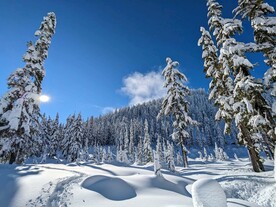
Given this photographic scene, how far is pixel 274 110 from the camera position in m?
11.6

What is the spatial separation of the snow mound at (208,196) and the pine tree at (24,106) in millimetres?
15072

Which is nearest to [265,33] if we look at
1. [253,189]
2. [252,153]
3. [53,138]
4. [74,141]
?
[252,153]

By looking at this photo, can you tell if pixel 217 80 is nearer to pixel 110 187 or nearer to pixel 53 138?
pixel 110 187

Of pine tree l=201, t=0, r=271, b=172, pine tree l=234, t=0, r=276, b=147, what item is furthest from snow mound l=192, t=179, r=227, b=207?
pine tree l=234, t=0, r=276, b=147

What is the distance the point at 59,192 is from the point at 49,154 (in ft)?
184

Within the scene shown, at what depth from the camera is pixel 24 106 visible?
16016 millimetres

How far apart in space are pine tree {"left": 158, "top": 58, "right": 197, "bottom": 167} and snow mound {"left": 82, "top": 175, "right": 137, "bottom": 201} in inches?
539

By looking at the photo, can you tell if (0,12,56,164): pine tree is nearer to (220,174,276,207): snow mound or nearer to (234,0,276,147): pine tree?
(220,174,276,207): snow mound

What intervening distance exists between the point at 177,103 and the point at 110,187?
1565 cm

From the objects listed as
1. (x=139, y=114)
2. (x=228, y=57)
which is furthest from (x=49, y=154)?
(x=139, y=114)

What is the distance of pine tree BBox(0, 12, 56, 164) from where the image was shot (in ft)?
49.4

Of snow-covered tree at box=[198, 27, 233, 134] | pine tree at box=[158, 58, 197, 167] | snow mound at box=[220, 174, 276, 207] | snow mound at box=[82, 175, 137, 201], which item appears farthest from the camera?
pine tree at box=[158, 58, 197, 167]

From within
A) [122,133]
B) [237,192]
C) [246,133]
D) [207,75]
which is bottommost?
[237,192]

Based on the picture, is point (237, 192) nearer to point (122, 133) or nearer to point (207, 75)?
point (207, 75)
